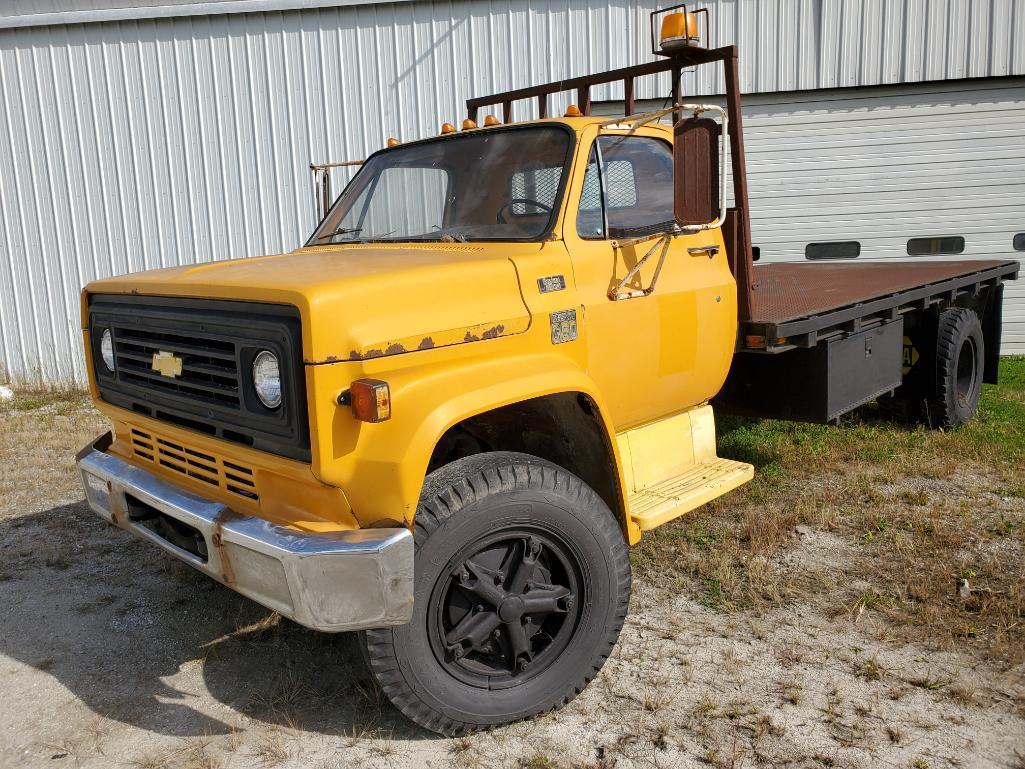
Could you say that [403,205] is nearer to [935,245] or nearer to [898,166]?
[898,166]

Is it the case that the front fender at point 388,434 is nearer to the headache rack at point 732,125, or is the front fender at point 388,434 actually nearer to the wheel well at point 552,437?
the wheel well at point 552,437

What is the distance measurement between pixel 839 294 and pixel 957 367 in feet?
6.02

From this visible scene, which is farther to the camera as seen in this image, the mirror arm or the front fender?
the mirror arm

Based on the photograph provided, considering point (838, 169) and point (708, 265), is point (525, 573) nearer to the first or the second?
point (708, 265)

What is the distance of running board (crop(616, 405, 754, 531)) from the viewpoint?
339 cm

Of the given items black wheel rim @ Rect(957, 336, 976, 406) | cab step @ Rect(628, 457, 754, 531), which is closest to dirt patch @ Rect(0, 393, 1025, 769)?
cab step @ Rect(628, 457, 754, 531)

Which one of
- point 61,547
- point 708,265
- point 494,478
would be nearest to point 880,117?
point 708,265

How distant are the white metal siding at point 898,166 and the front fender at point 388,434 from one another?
7.19 meters

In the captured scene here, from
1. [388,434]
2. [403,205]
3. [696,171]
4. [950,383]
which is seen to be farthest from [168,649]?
[950,383]

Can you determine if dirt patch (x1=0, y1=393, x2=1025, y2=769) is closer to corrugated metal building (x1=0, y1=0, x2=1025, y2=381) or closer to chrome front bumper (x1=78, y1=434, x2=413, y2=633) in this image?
chrome front bumper (x1=78, y1=434, x2=413, y2=633)

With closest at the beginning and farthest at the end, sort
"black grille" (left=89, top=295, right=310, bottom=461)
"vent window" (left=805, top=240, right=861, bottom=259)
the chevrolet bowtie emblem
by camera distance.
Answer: "black grille" (left=89, top=295, right=310, bottom=461) < the chevrolet bowtie emblem < "vent window" (left=805, top=240, right=861, bottom=259)

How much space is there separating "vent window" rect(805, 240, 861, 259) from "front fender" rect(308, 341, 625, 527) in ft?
25.1

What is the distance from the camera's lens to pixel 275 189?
8898 millimetres

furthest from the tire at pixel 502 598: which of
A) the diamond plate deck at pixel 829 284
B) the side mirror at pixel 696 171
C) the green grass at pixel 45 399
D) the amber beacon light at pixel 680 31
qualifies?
the green grass at pixel 45 399
